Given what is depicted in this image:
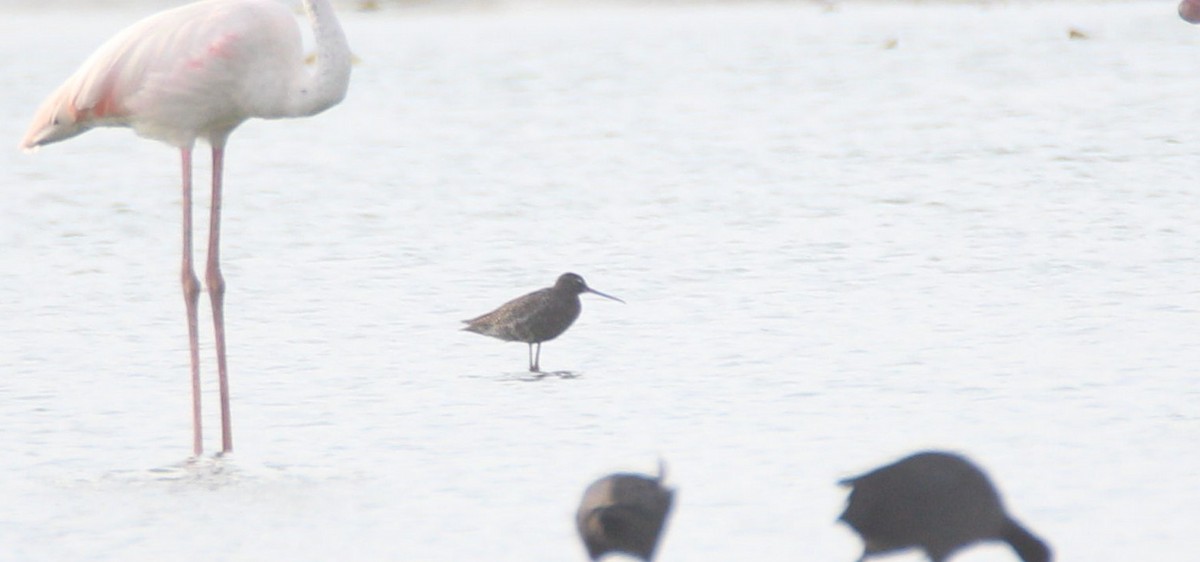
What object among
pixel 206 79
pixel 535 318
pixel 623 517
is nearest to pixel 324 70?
pixel 206 79

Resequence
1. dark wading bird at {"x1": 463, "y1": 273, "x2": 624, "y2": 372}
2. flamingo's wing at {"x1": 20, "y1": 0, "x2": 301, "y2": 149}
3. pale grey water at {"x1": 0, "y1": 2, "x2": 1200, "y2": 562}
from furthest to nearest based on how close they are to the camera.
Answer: dark wading bird at {"x1": 463, "y1": 273, "x2": 624, "y2": 372}, flamingo's wing at {"x1": 20, "y1": 0, "x2": 301, "y2": 149}, pale grey water at {"x1": 0, "y1": 2, "x2": 1200, "y2": 562}

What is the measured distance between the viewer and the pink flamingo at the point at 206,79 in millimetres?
7184

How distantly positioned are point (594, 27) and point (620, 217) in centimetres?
1768

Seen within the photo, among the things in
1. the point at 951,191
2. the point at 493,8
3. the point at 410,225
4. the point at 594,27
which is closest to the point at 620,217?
the point at 410,225

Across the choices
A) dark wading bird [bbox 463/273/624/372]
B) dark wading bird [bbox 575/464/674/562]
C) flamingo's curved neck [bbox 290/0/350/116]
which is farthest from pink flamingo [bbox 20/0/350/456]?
dark wading bird [bbox 575/464/674/562]

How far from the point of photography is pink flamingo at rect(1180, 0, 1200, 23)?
269 inches

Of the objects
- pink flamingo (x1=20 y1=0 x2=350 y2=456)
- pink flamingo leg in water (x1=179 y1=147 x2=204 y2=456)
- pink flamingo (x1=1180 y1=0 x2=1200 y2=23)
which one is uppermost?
pink flamingo (x1=1180 y1=0 x2=1200 y2=23)

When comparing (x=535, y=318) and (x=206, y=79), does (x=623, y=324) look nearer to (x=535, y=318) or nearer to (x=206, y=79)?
(x=535, y=318)

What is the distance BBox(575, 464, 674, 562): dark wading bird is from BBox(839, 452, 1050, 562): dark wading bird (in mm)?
438

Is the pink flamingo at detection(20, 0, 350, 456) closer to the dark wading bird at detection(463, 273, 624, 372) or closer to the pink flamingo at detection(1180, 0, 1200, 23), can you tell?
the dark wading bird at detection(463, 273, 624, 372)

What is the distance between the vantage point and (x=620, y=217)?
1248cm

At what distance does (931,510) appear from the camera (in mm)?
4984

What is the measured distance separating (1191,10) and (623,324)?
3.09m

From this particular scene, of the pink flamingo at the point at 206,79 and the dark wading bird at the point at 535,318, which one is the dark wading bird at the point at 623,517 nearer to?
the pink flamingo at the point at 206,79
